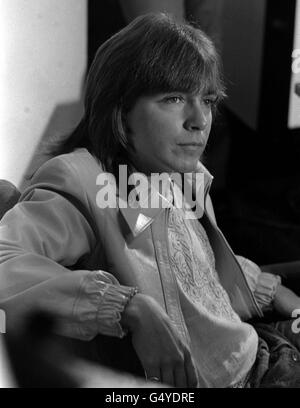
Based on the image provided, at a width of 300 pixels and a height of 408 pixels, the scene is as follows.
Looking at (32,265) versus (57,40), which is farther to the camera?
(57,40)

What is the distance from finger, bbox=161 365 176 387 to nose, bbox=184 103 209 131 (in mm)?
422

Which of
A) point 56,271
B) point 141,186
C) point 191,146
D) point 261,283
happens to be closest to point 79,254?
point 56,271

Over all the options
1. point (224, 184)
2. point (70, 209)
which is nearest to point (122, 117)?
point (70, 209)

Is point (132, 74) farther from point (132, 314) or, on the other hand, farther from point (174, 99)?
point (132, 314)

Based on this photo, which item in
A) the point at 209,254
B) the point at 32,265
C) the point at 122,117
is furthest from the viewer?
the point at 209,254

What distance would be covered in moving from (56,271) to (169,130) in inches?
12.5

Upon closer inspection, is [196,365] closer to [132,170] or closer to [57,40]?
[132,170]

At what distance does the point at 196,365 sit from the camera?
3.98 feet

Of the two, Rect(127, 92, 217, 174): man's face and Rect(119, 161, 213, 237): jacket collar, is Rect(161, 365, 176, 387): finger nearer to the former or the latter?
Rect(119, 161, 213, 237): jacket collar

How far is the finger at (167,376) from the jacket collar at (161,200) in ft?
0.77

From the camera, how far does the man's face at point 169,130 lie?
1.16 metres

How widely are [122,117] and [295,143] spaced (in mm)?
427

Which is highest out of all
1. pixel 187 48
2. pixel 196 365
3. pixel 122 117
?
pixel 187 48

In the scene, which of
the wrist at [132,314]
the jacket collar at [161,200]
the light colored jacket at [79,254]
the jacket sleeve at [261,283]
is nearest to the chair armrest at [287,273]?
the jacket sleeve at [261,283]
